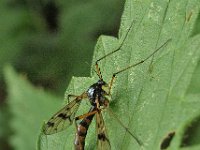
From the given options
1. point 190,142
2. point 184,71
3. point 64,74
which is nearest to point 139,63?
point 184,71

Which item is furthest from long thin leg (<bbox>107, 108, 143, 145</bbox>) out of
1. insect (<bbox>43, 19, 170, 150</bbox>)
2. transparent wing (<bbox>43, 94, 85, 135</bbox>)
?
transparent wing (<bbox>43, 94, 85, 135</bbox>)

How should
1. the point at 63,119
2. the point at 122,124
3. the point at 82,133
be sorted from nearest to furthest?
1. the point at 122,124
2. the point at 82,133
3. the point at 63,119

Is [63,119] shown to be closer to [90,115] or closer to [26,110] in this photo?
[90,115]

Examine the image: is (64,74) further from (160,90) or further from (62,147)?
(160,90)

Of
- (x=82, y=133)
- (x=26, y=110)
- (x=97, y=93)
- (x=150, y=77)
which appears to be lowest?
(x=26, y=110)

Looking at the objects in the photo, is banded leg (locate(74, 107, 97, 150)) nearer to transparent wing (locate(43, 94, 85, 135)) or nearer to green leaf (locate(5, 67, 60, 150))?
transparent wing (locate(43, 94, 85, 135))

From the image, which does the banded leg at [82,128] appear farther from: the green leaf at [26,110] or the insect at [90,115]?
the green leaf at [26,110]

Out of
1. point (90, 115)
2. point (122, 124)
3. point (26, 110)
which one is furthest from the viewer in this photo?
point (26, 110)

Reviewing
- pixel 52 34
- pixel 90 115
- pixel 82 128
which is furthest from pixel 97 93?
pixel 52 34

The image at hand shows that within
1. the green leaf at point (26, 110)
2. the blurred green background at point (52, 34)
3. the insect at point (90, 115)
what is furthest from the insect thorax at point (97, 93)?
the blurred green background at point (52, 34)
